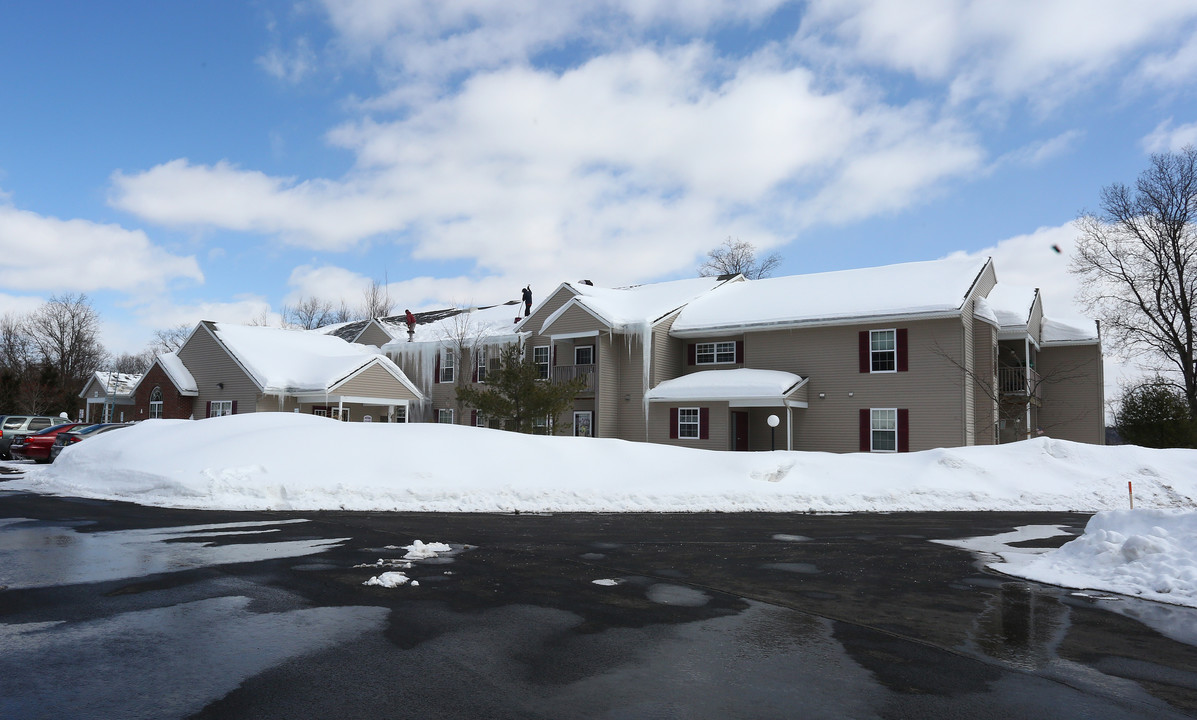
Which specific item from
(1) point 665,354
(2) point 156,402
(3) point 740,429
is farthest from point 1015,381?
(2) point 156,402

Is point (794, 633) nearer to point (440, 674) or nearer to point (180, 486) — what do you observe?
point (440, 674)

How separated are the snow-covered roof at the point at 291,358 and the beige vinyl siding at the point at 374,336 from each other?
2305 millimetres

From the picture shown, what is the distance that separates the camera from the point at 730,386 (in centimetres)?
2742

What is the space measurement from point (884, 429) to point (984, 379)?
12.2 feet

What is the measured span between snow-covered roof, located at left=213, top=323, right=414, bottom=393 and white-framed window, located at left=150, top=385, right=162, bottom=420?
472 cm

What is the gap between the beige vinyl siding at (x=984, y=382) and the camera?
85.6ft

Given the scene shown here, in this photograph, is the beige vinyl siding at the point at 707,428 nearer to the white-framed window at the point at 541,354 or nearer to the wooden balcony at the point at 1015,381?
the white-framed window at the point at 541,354

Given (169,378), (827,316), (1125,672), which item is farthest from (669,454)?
(169,378)

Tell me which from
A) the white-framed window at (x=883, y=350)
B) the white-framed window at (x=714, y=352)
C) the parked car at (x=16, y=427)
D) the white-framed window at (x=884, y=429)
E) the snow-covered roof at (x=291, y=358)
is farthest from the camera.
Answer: the snow-covered roof at (x=291, y=358)

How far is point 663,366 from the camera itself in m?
30.3

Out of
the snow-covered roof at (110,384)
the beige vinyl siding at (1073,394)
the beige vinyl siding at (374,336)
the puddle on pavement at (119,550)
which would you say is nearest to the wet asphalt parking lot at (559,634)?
the puddle on pavement at (119,550)

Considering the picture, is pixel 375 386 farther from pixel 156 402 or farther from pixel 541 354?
pixel 156 402

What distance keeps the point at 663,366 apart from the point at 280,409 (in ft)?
55.5

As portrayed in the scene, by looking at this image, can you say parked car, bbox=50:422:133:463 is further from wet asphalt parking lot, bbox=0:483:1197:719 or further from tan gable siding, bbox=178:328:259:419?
wet asphalt parking lot, bbox=0:483:1197:719
